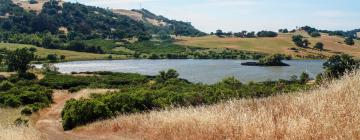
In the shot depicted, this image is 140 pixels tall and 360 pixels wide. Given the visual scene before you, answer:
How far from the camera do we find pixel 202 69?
168625mm

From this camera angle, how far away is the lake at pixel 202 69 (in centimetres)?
14688

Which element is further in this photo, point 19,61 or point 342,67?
point 19,61

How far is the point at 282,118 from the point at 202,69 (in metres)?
157

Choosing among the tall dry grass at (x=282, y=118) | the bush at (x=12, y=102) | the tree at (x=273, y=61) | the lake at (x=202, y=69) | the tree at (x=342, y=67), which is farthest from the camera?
the tree at (x=273, y=61)

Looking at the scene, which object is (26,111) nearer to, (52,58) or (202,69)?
(202,69)

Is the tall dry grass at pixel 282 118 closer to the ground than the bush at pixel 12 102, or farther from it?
farther from it

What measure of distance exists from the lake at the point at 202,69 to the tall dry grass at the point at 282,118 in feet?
398

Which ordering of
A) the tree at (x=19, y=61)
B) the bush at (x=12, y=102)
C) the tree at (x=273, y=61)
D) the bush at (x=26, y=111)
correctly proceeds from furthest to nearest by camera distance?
the tree at (x=273, y=61) < the tree at (x=19, y=61) < the bush at (x=12, y=102) < the bush at (x=26, y=111)

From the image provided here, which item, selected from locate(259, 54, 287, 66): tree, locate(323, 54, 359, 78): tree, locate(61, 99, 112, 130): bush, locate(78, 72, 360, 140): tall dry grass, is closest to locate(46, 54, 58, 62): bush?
locate(259, 54, 287, 66): tree

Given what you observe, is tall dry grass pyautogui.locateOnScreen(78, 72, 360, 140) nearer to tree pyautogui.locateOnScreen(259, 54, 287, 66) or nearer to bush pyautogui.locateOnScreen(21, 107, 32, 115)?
bush pyautogui.locateOnScreen(21, 107, 32, 115)

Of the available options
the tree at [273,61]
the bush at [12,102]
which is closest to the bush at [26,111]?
the bush at [12,102]

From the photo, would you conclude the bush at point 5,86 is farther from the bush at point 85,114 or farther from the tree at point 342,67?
the tree at point 342,67

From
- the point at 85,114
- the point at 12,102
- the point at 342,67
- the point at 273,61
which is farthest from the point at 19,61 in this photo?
A: the point at 342,67

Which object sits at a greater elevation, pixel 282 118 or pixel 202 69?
pixel 282 118
